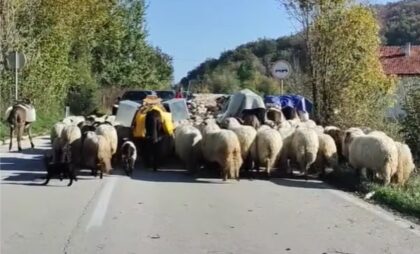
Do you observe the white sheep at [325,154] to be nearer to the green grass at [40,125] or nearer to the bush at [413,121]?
the bush at [413,121]

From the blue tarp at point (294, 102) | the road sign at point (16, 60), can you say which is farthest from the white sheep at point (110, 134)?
the road sign at point (16, 60)

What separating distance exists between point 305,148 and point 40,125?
2002cm

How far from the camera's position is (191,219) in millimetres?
10469

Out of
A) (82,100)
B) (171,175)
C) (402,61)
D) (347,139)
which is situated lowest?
(171,175)

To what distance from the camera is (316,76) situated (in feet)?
77.6

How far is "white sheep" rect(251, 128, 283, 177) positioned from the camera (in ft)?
50.6

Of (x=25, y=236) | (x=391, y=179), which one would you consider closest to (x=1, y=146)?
(x=391, y=179)

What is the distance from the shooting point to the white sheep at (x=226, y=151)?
15008 millimetres

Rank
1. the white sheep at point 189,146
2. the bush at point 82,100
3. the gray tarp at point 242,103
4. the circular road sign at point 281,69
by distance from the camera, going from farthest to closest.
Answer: the bush at point 82,100
the circular road sign at point 281,69
the gray tarp at point 242,103
the white sheep at point 189,146

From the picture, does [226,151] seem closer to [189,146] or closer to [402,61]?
[189,146]

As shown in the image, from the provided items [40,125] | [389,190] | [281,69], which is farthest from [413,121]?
[40,125]

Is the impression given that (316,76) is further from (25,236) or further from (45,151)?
(25,236)

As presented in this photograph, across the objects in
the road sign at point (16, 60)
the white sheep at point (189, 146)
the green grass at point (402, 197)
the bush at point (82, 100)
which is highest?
the road sign at point (16, 60)

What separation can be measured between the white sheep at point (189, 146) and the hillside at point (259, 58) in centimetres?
3092
